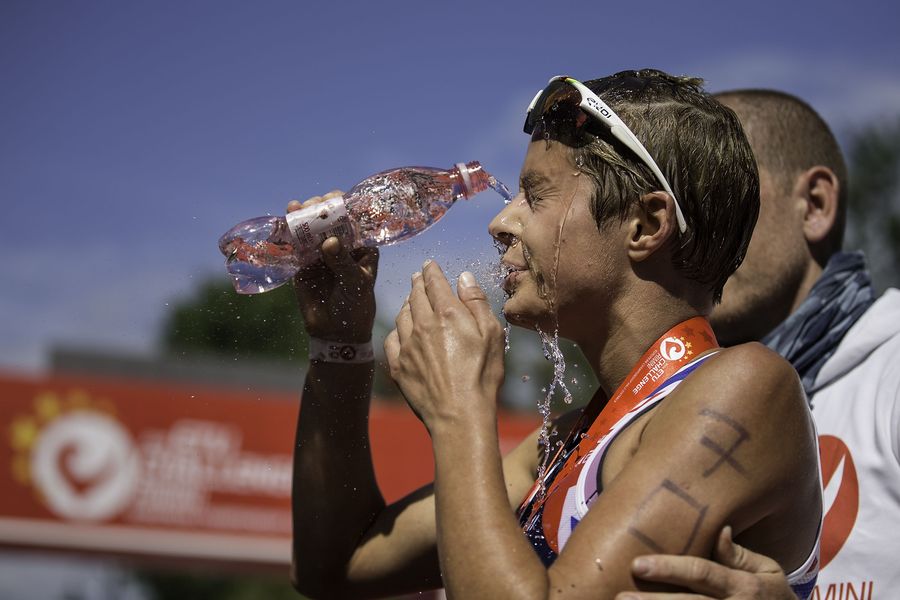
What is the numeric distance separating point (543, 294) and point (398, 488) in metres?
10.5

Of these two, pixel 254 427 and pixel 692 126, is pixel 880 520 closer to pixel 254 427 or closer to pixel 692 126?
pixel 692 126

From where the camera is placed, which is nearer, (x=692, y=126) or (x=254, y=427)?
(x=692, y=126)

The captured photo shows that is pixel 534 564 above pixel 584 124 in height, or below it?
below

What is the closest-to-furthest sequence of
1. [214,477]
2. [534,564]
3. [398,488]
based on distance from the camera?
[534,564] → [398,488] → [214,477]

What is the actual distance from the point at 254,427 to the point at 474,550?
482 inches

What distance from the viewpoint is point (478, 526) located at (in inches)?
79.6

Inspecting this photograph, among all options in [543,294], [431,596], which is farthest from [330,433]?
[543,294]

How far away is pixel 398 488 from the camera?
12727 mm

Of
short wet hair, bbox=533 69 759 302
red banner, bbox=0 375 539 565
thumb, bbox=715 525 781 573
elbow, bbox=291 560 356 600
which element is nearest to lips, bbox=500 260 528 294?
short wet hair, bbox=533 69 759 302

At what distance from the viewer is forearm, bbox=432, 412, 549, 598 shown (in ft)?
6.40

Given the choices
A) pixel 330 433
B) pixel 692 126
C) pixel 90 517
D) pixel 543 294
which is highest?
pixel 692 126

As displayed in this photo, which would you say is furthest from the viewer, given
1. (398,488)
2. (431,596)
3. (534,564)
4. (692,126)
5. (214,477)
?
(214,477)

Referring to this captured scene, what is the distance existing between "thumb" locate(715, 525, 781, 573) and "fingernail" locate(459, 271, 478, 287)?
2.76 feet

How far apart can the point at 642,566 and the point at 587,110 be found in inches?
47.5
